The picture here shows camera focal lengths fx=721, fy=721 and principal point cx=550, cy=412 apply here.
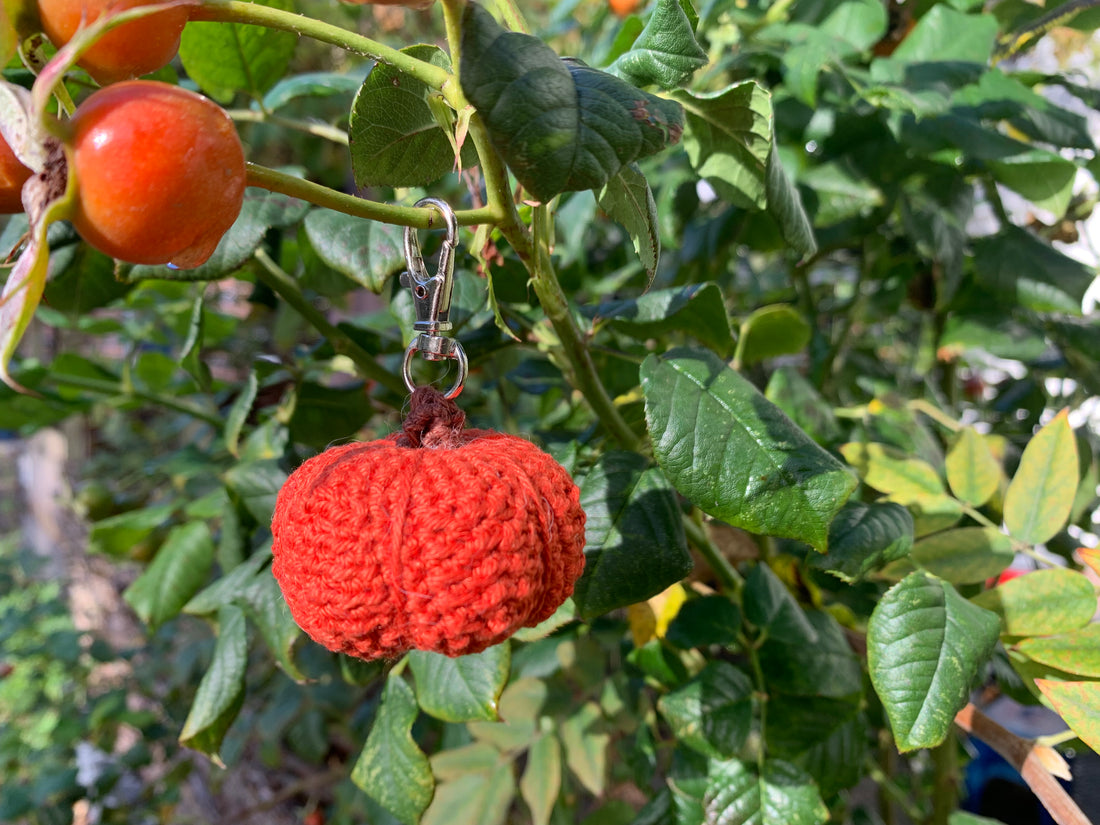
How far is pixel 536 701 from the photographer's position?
722mm

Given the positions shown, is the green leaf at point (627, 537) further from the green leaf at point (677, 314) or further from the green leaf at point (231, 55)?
the green leaf at point (231, 55)

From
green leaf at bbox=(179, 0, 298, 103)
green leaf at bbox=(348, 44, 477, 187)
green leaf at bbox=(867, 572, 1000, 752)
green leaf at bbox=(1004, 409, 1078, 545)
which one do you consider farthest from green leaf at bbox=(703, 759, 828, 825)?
green leaf at bbox=(179, 0, 298, 103)

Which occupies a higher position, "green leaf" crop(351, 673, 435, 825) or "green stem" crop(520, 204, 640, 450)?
"green stem" crop(520, 204, 640, 450)

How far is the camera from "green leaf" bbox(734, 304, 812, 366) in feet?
1.95

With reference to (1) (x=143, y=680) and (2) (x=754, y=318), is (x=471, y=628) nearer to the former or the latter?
(2) (x=754, y=318)

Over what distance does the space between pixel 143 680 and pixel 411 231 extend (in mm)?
1289

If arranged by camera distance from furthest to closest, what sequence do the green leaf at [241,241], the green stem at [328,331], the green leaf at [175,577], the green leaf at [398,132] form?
the green leaf at [175,577] → the green stem at [328,331] → the green leaf at [241,241] → the green leaf at [398,132]

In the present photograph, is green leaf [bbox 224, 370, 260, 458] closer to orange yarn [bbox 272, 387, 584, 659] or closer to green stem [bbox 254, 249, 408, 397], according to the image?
green stem [bbox 254, 249, 408, 397]

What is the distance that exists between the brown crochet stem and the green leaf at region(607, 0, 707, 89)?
7.6 inches

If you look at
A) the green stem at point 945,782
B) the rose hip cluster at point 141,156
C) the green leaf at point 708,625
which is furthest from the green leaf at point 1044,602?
the rose hip cluster at point 141,156

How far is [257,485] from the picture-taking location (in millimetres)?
549

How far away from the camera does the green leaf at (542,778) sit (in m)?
0.65

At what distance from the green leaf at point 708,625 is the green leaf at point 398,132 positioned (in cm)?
36

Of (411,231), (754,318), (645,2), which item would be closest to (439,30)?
(645,2)
